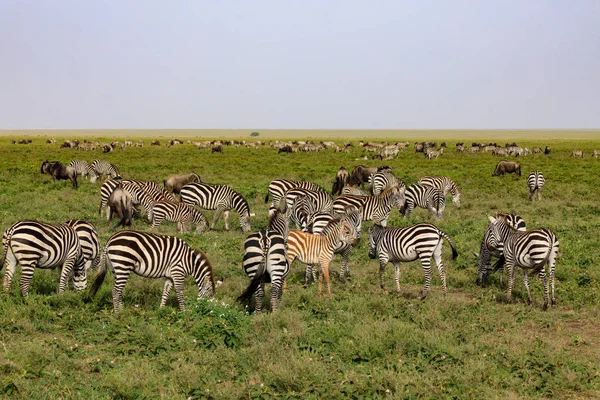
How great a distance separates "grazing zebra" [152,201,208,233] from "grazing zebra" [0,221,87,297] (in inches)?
267

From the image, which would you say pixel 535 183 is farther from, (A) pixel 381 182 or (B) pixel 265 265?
(B) pixel 265 265

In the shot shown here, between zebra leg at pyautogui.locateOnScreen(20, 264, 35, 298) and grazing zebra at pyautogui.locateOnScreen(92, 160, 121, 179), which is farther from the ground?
grazing zebra at pyautogui.locateOnScreen(92, 160, 121, 179)

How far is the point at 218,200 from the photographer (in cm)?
1975

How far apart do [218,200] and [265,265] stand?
9.86m

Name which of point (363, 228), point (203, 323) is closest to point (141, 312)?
point (203, 323)

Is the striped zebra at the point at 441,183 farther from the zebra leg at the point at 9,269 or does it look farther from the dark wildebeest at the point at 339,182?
the zebra leg at the point at 9,269

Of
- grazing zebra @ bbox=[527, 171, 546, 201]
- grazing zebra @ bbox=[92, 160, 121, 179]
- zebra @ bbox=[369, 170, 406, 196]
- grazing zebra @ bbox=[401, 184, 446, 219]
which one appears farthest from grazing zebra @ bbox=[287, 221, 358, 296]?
grazing zebra @ bbox=[92, 160, 121, 179]

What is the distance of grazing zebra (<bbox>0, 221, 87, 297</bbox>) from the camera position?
1004 centimetres

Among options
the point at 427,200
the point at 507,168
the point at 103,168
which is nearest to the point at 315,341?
the point at 427,200

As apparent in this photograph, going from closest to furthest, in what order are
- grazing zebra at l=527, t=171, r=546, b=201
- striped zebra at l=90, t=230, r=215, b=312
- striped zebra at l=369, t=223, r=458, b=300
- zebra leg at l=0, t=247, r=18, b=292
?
striped zebra at l=90, t=230, r=215, b=312 < zebra leg at l=0, t=247, r=18, b=292 < striped zebra at l=369, t=223, r=458, b=300 < grazing zebra at l=527, t=171, r=546, b=201

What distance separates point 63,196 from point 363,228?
15143mm

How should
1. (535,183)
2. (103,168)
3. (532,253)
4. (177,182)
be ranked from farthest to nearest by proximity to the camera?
1. (103,168)
2. (535,183)
3. (177,182)
4. (532,253)

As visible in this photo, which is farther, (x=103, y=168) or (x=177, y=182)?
(x=103, y=168)

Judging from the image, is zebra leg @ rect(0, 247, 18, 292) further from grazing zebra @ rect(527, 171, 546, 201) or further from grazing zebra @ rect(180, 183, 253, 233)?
grazing zebra @ rect(527, 171, 546, 201)
